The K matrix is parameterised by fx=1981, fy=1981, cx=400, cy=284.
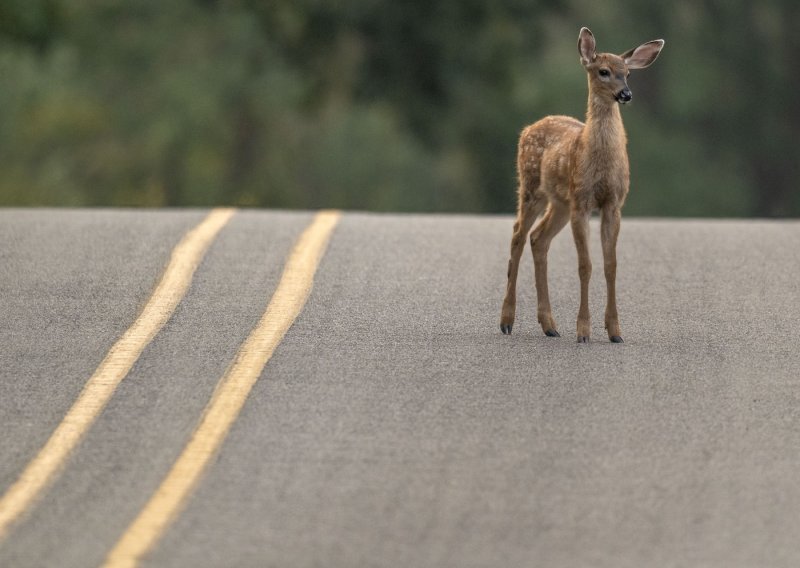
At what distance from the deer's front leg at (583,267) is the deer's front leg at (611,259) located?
10 centimetres

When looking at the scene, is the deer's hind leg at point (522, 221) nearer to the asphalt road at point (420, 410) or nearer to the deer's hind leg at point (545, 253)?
the deer's hind leg at point (545, 253)

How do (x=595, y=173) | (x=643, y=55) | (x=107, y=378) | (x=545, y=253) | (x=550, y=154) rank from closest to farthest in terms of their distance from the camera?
(x=107, y=378)
(x=595, y=173)
(x=643, y=55)
(x=550, y=154)
(x=545, y=253)

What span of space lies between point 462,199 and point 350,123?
3.66 metres

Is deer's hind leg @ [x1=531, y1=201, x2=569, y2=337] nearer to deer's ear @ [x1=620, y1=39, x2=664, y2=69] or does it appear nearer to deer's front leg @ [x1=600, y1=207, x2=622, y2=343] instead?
deer's front leg @ [x1=600, y1=207, x2=622, y2=343]

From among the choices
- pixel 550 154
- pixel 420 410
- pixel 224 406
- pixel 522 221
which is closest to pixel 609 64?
pixel 550 154

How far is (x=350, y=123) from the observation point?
3712 cm

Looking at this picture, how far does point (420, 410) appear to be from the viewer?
9711mm

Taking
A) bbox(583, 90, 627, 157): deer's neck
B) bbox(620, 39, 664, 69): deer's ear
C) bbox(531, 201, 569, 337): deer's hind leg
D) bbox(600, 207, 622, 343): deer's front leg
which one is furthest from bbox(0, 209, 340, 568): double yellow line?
bbox(620, 39, 664, 69): deer's ear

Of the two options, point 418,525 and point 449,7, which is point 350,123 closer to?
point 449,7

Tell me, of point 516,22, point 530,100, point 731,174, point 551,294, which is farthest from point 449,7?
point 551,294

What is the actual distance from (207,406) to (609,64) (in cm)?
318

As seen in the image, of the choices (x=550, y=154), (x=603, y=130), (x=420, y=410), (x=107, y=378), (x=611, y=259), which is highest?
(x=603, y=130)

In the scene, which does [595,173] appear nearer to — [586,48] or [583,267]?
[583,267]

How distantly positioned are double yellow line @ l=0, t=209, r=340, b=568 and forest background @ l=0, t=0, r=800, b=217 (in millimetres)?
15287
